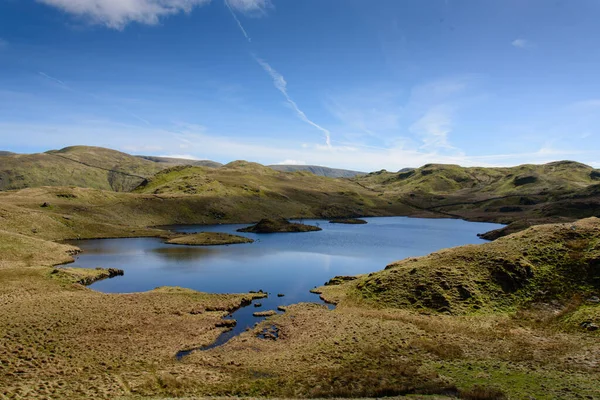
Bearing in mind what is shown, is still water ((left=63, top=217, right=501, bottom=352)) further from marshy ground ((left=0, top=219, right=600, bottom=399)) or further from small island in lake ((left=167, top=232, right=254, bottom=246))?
marshy ground ((left=0, top=219, right=600, bottom=399))

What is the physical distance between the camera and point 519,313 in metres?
46.6

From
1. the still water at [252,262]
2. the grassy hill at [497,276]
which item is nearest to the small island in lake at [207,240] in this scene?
the still water at [252,262]

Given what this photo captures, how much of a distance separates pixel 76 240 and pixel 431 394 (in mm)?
130700

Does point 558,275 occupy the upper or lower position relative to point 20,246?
upper

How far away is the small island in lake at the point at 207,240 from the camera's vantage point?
12600cm

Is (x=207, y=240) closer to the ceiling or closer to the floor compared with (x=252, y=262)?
closer to the ceiling

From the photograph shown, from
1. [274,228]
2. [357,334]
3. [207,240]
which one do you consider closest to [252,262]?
[207,240]

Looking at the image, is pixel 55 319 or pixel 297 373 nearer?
pixel 297 373

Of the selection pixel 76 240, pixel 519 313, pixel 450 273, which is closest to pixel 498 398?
pixel 519 313

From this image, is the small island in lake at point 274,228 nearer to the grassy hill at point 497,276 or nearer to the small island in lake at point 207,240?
the small island in lake at point 207,240

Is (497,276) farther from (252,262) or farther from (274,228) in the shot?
(274,228)

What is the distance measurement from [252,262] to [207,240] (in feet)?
133

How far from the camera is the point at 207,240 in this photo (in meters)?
129

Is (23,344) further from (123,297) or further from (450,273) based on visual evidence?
(450,273)
